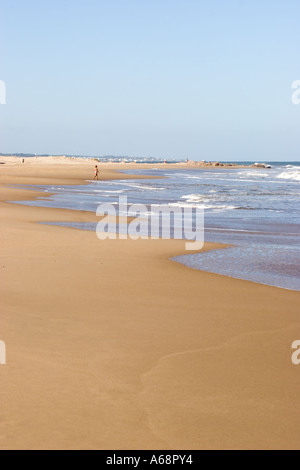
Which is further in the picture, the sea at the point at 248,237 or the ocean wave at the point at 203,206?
the ocean wave at the point at 203,206

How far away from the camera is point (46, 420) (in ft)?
12.6

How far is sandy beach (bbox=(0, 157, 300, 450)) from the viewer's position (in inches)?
149

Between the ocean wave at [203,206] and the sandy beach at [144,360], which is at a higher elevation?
the ocean wave at [203,206]

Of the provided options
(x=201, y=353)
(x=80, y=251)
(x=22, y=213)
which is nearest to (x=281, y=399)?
(x=201, y=353)

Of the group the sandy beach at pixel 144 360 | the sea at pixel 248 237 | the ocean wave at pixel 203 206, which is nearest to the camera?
the sandy beach at pixel 144 360

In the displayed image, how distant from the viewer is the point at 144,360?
16.6ft

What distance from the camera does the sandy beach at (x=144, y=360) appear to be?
12.4 ft

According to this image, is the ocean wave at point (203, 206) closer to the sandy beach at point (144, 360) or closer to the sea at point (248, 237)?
the sea at point (248, 237)

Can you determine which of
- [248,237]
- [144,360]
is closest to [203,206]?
[248,237]

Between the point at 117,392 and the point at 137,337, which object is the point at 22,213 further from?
the point at 117,392

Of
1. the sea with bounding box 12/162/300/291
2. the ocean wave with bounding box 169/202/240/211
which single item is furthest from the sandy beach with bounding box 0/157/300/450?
the ocean wave with bounding box 169/202/240/211

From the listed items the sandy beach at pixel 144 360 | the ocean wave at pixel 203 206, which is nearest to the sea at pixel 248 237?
the ocean wave at pixel 203 206

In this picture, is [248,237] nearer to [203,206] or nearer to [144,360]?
[144,360]
